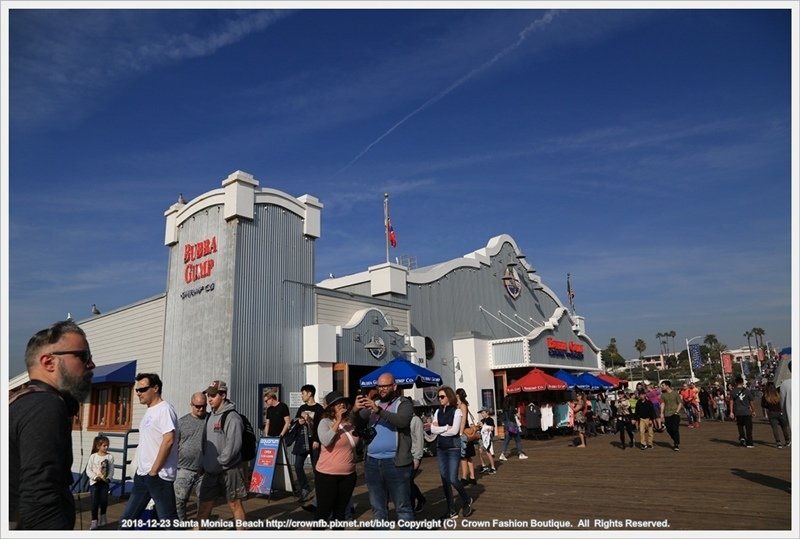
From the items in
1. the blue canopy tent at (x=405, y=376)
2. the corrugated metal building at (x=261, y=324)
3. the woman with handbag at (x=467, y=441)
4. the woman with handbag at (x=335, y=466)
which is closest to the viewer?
the woman with handbag at (x=335, y=466)

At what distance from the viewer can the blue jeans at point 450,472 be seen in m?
7.24

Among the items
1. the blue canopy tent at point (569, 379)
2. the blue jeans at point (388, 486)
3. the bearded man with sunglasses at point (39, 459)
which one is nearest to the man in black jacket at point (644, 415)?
the blue canopy tent at point (569, 379)

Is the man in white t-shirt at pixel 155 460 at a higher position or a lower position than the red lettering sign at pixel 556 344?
lower

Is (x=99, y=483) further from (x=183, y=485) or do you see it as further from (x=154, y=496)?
(x=154, y=496)

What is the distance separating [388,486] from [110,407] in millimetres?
13790

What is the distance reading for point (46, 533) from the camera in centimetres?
290

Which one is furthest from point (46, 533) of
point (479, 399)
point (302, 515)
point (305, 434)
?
point (479, 399)

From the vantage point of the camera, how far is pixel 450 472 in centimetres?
727

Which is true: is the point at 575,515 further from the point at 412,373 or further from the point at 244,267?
the point at 244,267

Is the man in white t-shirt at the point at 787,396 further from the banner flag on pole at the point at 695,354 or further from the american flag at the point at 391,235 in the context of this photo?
the banner flag on pole at the point at 695,354

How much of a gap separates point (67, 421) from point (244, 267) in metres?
11.2

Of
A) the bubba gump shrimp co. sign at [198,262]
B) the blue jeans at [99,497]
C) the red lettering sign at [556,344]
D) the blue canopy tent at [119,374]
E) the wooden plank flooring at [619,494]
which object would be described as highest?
the bubba gump shrimp co. sign at [198,262]

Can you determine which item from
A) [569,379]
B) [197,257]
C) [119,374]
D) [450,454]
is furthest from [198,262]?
[569,379]

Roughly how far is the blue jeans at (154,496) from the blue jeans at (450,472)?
3.33m
